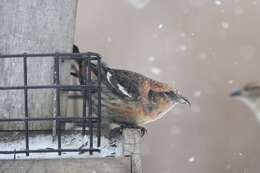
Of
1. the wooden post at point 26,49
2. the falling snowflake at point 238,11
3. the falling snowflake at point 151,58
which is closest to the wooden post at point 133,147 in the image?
the wooden post at point 26,49

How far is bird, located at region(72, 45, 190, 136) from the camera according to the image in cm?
478

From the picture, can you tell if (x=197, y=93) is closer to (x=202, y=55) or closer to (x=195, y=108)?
(x=195, y=108)

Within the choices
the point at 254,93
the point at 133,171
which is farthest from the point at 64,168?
the point at 254,93

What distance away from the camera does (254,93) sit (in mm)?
4688

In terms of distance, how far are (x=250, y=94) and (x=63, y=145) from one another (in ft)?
3.87

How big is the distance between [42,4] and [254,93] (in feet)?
4.11

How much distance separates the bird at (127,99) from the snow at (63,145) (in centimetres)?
49

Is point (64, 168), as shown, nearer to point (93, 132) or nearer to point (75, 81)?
point (93, 132)

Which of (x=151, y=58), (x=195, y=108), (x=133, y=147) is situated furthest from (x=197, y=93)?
(x=133, y=147)

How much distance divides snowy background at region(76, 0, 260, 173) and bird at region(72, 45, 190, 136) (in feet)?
8.86

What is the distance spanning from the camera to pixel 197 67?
7.99 m

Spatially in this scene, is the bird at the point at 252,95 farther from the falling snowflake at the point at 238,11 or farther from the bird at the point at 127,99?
the falling snowflake at the point at 238,11

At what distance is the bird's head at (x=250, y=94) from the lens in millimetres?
4668

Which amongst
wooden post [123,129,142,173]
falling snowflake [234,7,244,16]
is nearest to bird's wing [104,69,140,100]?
wooden post [123,129,142,173]
